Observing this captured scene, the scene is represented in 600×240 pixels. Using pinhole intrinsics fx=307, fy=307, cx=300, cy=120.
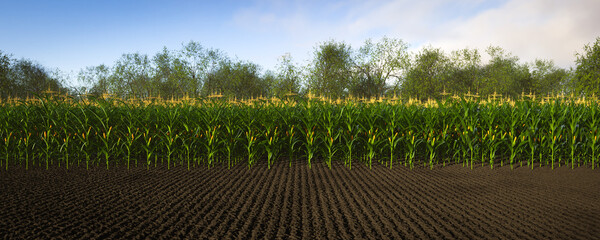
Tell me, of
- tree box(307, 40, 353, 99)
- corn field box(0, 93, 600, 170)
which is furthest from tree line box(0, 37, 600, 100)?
corn field box(0, 93, 600, 170)

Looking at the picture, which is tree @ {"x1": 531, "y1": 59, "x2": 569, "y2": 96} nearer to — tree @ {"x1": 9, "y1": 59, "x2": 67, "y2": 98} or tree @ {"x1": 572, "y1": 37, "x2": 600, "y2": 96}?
tree @ {"x1": 572, "y1": 37, "x2": 600, "y2": 96}

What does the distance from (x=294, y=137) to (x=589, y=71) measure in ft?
85.9

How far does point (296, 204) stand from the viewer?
116 inches

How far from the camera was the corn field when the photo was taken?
4617 millimetres

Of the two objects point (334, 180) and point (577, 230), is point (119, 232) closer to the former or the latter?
point (334, 180)

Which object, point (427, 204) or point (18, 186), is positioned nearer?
point (427, 204)

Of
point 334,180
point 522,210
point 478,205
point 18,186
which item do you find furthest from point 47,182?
point 522,210

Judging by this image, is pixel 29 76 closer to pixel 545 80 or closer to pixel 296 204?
pixel 296 204

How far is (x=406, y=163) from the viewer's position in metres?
4.97

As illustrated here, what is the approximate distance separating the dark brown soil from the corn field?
469 millimetres

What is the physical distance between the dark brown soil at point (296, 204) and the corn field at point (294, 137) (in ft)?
1.54

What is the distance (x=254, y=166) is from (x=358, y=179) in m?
1.64

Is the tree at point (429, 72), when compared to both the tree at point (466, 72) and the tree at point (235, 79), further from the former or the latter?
the tree at point (235, 79)

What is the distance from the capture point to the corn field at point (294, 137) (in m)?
4.62
